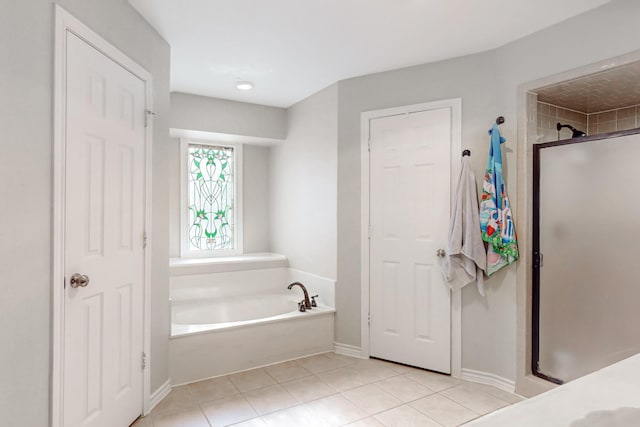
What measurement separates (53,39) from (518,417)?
195cm

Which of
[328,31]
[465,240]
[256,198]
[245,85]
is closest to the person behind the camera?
[328,31]

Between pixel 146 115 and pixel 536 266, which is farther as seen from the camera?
pixel 536 266

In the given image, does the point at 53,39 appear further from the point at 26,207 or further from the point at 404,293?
A: the point at 404,293

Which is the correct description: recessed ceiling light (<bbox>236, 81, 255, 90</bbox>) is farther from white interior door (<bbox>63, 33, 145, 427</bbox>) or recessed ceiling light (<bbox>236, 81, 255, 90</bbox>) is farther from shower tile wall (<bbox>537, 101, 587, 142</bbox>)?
shower tile wall (<bbox>537, 101, 587, 142</bbox>)

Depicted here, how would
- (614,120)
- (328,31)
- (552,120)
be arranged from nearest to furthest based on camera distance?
1. (328,31)
2. (552,120)
3. (614,120)

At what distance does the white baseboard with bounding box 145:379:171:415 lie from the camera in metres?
2.28

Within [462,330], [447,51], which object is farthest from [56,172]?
[462,330]

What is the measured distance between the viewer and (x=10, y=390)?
1.29m

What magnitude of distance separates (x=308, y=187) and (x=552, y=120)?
84.9 inches

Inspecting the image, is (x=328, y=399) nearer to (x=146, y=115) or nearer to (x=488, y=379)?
(x=488, y=379)

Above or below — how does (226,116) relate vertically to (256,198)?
above

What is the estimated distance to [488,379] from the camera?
2584 mm

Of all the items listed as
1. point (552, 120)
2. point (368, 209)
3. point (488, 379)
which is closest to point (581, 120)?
point (552, 120)

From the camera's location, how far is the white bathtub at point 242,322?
2.66m
